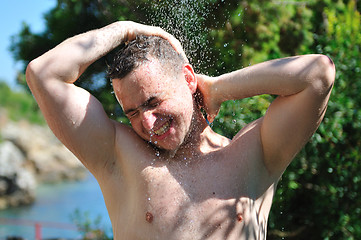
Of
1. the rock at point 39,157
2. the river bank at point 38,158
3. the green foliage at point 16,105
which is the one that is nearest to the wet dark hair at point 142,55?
the river bank at point 38,158

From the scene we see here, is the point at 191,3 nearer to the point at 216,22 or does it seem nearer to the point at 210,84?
the point at 216,22

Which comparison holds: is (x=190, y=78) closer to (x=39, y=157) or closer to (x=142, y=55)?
(x=142, y=55)

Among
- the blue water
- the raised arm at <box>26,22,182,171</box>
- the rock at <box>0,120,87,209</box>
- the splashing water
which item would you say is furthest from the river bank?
the raised arm at <box>26,22,182,171</box>

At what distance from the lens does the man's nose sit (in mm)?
1815

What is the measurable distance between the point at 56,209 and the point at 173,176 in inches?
536

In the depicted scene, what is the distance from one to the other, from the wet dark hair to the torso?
0.34 meters

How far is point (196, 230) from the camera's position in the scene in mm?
1805

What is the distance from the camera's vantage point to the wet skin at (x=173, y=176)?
1812mm

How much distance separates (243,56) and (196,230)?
2.71 metres

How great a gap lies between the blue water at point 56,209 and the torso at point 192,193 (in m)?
8.78

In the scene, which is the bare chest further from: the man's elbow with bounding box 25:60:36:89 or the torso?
the man's elbow with bounding box 25:60:36:89

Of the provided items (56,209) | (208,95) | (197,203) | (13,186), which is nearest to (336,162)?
(208,95)

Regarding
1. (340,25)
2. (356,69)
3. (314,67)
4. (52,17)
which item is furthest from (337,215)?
(52,17)

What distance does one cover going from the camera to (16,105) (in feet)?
131
